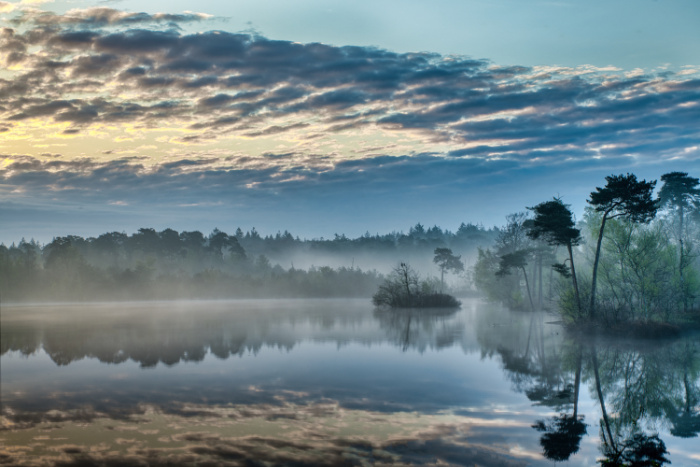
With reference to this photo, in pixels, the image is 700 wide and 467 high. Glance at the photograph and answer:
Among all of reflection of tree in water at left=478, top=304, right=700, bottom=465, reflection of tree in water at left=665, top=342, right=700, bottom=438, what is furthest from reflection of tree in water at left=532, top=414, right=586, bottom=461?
reflection of tree in water at left=665, top=342, right=700, bottom=438

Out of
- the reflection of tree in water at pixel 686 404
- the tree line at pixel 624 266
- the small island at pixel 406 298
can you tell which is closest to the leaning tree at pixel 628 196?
the tree line at pixel 624 266

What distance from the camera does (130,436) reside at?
12102mm

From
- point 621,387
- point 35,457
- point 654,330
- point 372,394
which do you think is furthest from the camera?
A: point 654,330

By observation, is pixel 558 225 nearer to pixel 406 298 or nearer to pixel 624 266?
pixel 624 266

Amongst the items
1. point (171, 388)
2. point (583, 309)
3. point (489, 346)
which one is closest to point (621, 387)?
point (489, 346)

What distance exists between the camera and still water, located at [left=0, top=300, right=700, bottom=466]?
1120 cm

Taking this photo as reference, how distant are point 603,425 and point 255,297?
346ft

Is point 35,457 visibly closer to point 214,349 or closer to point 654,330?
point 214,349

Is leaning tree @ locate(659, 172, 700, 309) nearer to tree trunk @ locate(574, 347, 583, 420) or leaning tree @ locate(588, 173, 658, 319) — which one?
leaning tree @ locate(588, 173, 658, 319)

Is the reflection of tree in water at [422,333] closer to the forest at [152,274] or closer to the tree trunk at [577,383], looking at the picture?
the tree trunk at [577,383]

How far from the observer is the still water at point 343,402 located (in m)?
11.2

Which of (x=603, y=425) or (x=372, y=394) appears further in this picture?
(x=372, y=394)

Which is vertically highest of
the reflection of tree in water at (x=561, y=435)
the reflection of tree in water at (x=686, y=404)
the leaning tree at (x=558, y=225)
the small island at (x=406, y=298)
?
the leaning tree at (x=558, y=225)

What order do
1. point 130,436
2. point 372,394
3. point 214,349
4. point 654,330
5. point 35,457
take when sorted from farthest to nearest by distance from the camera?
point 654,330 → point 214,349 → point 372,394 → point 130,436 → point 35,457
